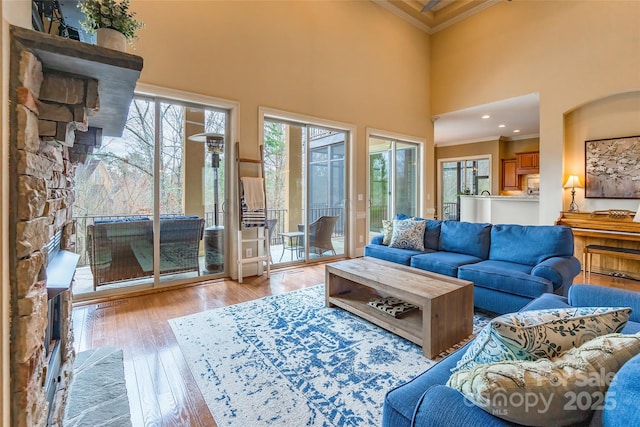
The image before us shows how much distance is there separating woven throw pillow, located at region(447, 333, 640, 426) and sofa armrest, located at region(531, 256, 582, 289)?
80.6 inches

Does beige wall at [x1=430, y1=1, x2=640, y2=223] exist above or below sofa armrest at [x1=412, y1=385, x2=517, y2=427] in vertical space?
above

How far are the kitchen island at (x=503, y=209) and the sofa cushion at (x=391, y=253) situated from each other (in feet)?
11.3

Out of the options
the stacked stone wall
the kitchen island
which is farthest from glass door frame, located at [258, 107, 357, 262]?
the stacked stone wall

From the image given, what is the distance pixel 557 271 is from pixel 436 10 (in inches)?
236

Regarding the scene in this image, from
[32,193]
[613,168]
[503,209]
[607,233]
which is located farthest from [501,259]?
[32,193]

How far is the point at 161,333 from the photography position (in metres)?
2.51

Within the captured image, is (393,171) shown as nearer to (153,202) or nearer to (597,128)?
(597,128)

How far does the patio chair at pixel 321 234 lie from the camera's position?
507 centimetres

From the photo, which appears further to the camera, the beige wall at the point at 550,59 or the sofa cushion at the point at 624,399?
the beige wall at the point at 550,59

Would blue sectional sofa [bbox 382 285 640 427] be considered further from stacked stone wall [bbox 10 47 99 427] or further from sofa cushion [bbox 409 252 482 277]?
sofa cushion [bbox 409 252 482 277]

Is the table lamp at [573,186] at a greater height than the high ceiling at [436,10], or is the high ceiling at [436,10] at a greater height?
the high ceiling at [436,10]

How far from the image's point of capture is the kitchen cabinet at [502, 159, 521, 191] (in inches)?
329

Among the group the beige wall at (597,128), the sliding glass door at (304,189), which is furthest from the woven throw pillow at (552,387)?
the beige wall at (597,128)

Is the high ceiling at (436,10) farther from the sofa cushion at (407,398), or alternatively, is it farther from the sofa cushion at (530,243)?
the sofa cushion at (407,398)
